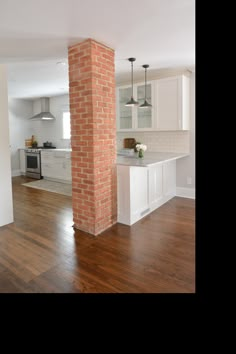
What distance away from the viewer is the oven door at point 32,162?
684 cm

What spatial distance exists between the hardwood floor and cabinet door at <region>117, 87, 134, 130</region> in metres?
1.93

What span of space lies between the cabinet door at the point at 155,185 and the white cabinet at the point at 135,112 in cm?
93

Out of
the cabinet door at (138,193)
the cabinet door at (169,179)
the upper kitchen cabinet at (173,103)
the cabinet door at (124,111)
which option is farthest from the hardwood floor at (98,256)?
the cabinet door at (124,111)

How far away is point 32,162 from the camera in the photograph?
7.02m

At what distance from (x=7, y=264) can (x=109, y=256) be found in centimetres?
99

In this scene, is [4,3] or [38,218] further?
[38,218]

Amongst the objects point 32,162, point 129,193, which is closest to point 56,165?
point 32,162

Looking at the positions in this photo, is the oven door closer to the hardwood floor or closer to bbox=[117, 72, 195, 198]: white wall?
the hardwood floor

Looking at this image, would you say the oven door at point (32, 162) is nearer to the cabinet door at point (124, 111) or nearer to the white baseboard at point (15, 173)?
the white baseboard at point (15, 173)

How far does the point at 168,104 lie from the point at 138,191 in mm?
1763

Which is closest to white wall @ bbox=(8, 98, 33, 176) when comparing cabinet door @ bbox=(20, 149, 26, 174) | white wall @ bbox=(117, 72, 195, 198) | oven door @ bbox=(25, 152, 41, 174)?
cabinet door @ bbox=(20, 149, 26, 174)
